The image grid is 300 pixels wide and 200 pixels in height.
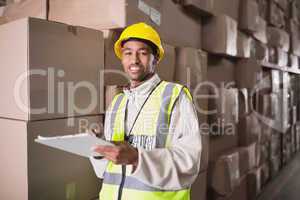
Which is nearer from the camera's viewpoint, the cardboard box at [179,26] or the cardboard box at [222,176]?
the cardboard box at [179,26]

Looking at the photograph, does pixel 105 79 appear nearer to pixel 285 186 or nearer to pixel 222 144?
pixel 222 144

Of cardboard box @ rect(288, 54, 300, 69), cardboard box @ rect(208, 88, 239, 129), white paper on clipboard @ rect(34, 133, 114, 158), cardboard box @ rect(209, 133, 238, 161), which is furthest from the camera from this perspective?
cardboard box @ rect(288, 54, 300, 69)

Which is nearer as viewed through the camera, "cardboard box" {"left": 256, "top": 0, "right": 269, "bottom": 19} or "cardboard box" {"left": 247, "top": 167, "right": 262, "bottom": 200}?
"cardboard box" {"left": 247, "top": 167, "right": 262, "bottom": 200}

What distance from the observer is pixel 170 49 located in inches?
65.9

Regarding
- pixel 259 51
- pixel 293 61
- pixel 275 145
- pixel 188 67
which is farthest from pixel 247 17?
pixel 293 61

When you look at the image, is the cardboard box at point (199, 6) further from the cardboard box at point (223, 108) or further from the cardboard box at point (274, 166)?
the cardboard box at point (274, 166)

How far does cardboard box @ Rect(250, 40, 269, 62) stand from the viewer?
10.5 feet

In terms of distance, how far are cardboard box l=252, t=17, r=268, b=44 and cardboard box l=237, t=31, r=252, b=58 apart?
0.71ft

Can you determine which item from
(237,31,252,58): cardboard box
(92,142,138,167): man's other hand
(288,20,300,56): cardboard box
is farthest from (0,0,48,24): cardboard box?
(288,20,300,56): cardboard box

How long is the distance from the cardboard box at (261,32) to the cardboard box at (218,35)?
88 cm

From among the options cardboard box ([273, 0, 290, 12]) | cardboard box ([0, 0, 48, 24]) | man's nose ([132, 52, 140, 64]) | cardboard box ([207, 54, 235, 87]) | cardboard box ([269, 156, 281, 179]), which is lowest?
cardboard box ([269, 156, 281, 179])

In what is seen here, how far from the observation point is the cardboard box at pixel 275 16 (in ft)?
11.9

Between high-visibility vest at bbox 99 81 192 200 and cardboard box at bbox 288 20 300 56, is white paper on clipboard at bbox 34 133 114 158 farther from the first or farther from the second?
cardboard box at bbox 288 20 300 56

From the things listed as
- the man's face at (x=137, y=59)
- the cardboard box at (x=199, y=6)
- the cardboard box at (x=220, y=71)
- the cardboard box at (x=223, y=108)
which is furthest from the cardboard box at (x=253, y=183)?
the man's face at (x=137, y=59)
